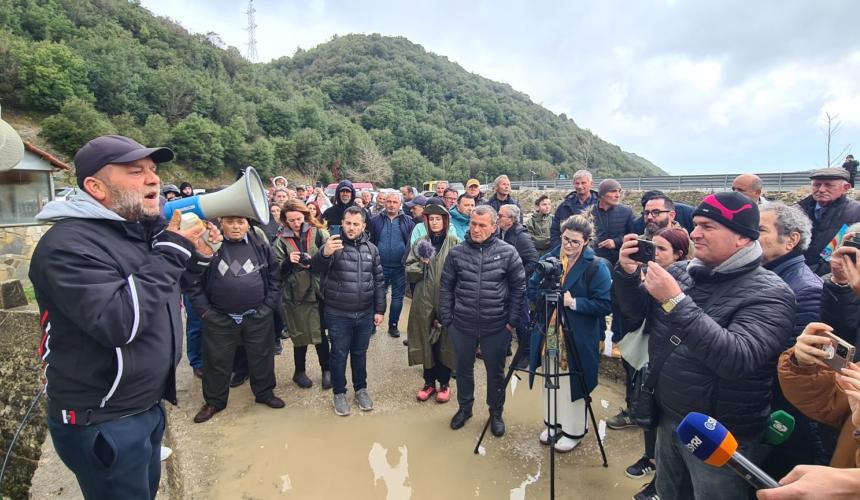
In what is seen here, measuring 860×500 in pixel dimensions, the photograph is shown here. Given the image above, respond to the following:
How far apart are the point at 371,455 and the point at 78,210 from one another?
8.81 ft

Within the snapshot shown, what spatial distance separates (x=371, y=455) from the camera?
3.24m

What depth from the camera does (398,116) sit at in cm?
6894

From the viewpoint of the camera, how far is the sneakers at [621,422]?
3.56 metres

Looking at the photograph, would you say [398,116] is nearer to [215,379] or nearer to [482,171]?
[482,171]

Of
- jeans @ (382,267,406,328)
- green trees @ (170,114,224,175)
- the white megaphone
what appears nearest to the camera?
the white megaphone

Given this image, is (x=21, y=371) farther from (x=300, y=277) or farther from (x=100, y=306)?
(x=100, y=306)

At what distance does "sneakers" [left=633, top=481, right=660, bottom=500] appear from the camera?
8.59 ft

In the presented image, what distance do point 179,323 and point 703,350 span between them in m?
2.64

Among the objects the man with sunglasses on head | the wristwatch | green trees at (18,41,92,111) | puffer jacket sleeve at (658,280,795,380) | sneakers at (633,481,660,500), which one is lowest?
sneakers at (633,481,660,500)

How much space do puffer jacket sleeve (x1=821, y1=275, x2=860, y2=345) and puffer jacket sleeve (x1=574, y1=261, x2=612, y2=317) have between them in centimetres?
132

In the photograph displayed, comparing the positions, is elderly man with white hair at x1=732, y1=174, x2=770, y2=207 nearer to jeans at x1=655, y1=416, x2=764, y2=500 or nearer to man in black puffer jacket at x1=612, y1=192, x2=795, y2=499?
man in black puffer jacket at x1=612, y1=192, x2=795, y2=499

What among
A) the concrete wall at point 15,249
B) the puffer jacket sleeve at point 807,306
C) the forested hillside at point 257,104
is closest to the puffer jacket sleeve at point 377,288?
the puffer jacket sleeve at point 807,306

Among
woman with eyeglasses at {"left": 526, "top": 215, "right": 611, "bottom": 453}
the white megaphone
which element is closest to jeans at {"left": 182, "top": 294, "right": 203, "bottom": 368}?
the white megaphone

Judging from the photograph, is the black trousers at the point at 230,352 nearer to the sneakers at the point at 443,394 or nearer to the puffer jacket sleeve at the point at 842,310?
the sneakers at the point at 443,394
